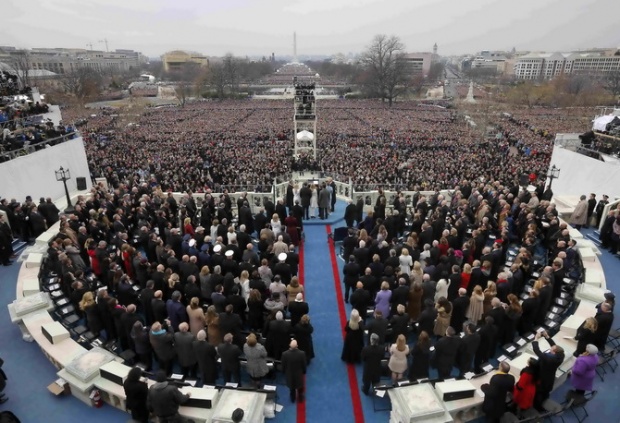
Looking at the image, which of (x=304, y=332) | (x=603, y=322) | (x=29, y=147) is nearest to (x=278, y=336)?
(x=304, y=332)

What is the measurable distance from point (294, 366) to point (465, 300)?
3.36 m

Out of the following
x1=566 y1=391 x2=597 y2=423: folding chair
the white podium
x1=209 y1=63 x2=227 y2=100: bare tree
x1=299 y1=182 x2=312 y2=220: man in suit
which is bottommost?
x1=566 y1=391 x2=597 y2=423: folding chair

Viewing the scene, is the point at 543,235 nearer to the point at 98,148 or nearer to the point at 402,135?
the point at 402,135

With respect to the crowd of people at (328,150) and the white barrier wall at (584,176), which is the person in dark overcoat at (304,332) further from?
the white barrier wall at (584,176)

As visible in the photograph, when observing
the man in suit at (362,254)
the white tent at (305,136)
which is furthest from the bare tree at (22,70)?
the man in suit at (362,254)

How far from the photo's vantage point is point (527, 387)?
17.4ft

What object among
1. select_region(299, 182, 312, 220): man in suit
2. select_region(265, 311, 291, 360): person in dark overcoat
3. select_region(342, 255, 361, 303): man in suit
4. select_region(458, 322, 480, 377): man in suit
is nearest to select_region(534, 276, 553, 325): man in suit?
select_region(458, 322, 480, 377): man in suit

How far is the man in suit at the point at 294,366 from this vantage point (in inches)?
233

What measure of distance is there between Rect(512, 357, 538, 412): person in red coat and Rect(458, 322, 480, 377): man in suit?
0.87 meters

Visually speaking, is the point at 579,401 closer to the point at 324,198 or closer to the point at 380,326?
the point at 380,326

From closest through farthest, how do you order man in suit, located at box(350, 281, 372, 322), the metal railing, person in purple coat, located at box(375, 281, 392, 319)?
person in purple coat, located at box(375, 281, 392, 319) < man in suit, located at box(350, 281, 372, 322) < the metal railing

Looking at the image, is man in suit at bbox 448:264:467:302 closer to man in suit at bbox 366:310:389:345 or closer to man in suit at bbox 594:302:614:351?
man in suit at bbox 366:310:389:345

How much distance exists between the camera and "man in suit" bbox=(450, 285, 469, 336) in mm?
7121

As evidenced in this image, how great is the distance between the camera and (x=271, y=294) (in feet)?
24.2
